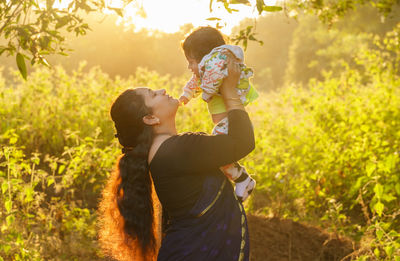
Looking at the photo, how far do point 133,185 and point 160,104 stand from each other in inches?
16.8

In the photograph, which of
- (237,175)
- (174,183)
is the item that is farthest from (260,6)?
(174,183)

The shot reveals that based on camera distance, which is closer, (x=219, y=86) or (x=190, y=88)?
(x=219, y=86)

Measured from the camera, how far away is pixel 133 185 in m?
2.05

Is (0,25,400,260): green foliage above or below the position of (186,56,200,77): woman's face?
below

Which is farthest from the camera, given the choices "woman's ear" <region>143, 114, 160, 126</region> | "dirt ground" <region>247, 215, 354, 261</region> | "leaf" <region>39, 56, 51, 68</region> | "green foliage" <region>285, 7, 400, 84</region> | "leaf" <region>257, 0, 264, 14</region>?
"green foliage" <region>285, 7, 400, 84</region>

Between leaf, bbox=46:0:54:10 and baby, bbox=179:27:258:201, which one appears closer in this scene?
baby, bbox=179:27:258:201

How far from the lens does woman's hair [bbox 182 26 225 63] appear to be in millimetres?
2250

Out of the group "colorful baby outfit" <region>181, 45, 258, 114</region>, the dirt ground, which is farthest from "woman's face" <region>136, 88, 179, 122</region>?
the dirt ground

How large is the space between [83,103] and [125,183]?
5.78m

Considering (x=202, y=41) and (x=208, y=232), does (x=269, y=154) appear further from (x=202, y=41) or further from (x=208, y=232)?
(x=208, y=232)

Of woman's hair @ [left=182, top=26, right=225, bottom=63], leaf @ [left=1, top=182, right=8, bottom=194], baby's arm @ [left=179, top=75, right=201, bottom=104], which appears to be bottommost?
leaf @ [left=1, top=182, right=8, bottom=194]

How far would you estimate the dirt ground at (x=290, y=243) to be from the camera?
4191mm

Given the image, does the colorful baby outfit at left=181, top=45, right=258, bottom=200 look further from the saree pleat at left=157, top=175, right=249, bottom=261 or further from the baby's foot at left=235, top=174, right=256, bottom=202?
the saree pleat at left=157, top=175, right=249, bottom=261

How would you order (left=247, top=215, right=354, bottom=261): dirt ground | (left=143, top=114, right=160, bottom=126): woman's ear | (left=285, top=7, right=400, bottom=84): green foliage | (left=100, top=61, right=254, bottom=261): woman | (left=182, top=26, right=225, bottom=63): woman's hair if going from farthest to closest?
(left=285, top=7, right=400, bottom=84): green foliage
(left=247, top=215, right=354, bottom=261): dirt ground
(left=182, top=26, right=225, bottom=63): woman's hair
(left=143, top=114, right=160, bottom=126): woman's ear
(left=100, top=61, right=254, bottom=261): woman
